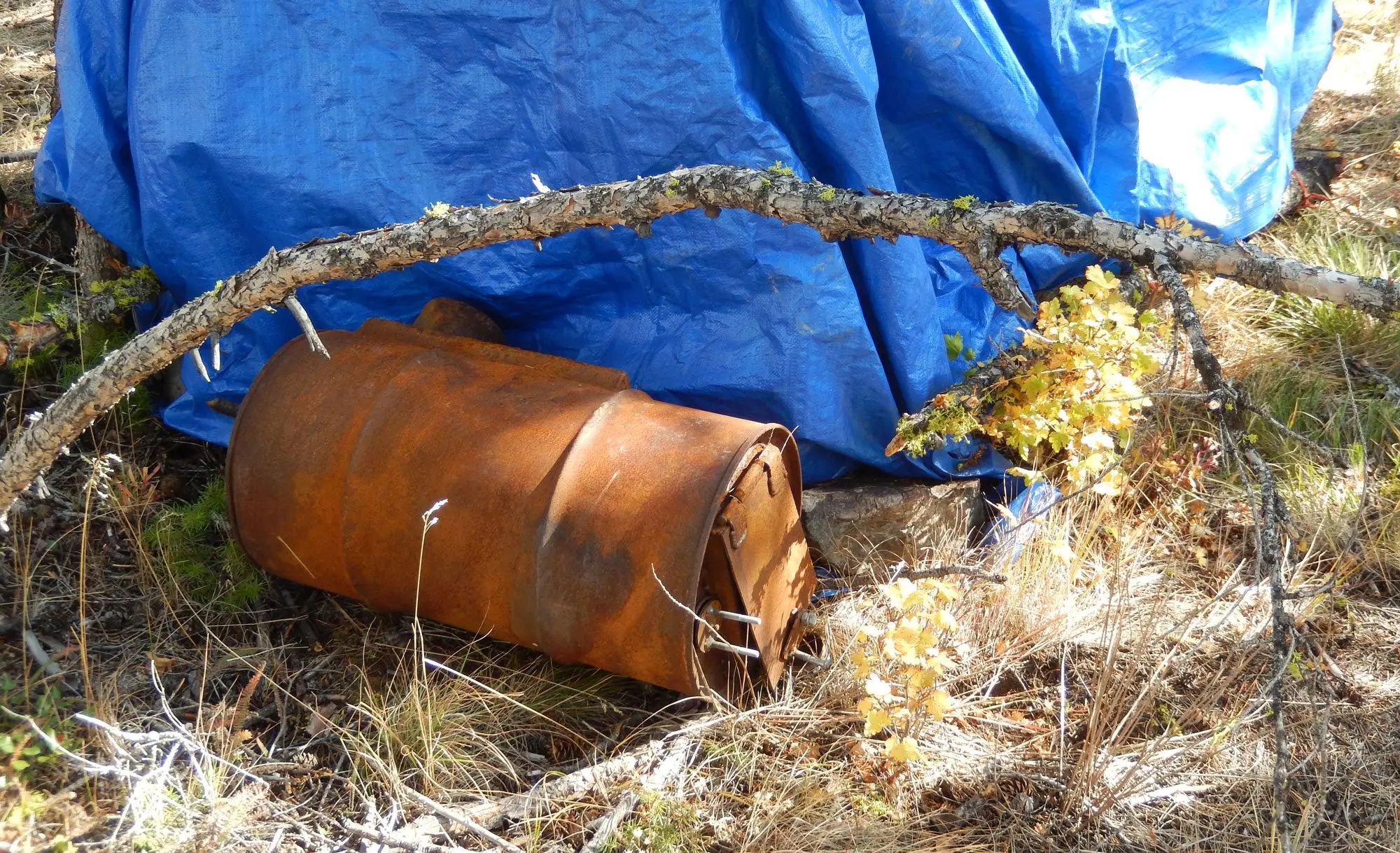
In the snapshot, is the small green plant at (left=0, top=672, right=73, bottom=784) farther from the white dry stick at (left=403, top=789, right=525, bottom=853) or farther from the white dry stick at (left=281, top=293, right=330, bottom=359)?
the white dry stick at (left=281, top=293, right=330, bottom=359)

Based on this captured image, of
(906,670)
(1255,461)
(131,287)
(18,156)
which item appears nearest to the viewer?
(1255,461)

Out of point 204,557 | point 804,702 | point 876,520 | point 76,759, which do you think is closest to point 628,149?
point 876,520

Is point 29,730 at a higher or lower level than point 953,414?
lower

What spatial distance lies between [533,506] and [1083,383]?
1273 mm

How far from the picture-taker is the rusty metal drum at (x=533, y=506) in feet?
6.16

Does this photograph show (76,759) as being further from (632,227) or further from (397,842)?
(632,227)

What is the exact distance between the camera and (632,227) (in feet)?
6.04

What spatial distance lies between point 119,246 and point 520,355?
1.30m

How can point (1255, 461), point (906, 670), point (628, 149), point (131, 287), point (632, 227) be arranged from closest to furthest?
point (1255, 461) → point (632, 227) → point (906, 670) → point (628, 149) → point (131, 287)

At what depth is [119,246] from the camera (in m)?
2.69

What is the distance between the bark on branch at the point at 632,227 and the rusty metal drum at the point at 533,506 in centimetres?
29

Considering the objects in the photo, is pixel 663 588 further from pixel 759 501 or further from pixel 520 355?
pixel 520 355

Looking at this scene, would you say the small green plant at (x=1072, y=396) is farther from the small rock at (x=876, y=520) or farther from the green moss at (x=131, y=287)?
the green moss at (x=131, y=287)

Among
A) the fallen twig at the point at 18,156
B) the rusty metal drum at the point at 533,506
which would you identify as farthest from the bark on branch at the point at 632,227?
the fallen twig at the point at 18,156
